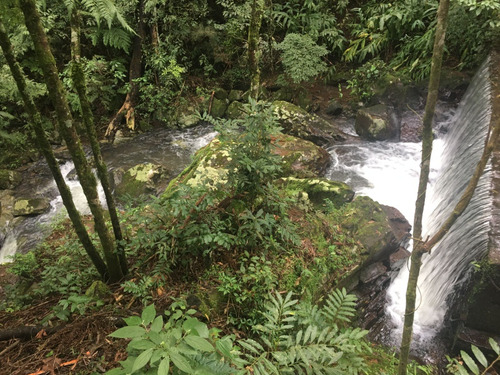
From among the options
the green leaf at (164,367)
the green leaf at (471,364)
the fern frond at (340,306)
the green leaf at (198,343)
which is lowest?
the fern frond at (340,306)

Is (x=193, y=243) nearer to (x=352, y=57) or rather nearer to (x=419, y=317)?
(x=419, y=317)

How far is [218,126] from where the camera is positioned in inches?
115

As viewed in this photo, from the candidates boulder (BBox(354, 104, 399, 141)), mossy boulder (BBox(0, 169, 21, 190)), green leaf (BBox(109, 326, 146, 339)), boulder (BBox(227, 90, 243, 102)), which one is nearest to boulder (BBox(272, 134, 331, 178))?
boulder (BBox(354, 104, 399, 141))

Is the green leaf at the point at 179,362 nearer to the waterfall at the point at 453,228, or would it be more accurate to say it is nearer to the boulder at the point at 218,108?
the waterfall at the point at 453,228

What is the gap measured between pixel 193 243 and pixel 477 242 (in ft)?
11.6

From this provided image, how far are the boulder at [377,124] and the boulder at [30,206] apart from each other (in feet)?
26.7

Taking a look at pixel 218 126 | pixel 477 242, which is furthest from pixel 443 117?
pixel 218 126

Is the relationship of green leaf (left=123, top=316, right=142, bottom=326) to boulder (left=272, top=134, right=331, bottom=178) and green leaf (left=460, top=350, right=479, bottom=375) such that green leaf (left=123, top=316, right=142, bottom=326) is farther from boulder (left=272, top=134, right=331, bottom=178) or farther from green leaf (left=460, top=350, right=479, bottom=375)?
boulder (left=272, top=134, right=331, bottom=178)

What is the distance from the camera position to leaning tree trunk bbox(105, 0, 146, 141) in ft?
30.5

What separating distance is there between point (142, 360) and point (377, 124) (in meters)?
8.46

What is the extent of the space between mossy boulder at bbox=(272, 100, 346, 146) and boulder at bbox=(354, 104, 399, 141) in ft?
1.99

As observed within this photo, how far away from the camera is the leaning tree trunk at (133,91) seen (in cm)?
930

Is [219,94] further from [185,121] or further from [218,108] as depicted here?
[185,121]

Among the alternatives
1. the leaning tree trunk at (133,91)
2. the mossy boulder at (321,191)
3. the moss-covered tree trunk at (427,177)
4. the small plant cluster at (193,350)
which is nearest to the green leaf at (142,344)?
the small plant cluster at (193,350)
